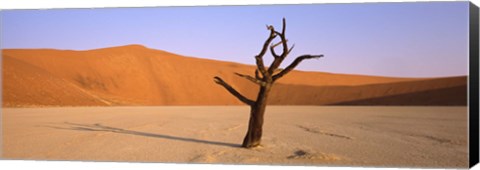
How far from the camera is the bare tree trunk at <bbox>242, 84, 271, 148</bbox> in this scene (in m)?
9.09

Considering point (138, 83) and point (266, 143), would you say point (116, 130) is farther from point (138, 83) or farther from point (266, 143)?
point (138, 83)

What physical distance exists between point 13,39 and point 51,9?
1.65m

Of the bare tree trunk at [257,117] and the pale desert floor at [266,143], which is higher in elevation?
the bare tree trunk at [257,117]

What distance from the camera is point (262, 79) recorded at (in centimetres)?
899

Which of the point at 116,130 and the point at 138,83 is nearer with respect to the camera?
the point at 116,130

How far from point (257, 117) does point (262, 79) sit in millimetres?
734

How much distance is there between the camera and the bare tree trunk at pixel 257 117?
909cm

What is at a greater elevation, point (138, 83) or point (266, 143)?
point (138, 83)

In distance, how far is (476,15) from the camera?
834cm

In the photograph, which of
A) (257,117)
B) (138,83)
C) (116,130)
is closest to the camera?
(257,117)

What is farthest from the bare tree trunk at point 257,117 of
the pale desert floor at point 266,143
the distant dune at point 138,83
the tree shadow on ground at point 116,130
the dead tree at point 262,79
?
the distant dune at point 138,83

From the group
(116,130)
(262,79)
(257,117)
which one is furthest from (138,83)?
(262,79)

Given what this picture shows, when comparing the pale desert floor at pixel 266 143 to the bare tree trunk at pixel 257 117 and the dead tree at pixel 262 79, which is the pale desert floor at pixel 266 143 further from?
the dead tree at pixel 262 79

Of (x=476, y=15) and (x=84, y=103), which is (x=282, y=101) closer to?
(x=84, y=103)
